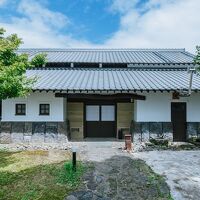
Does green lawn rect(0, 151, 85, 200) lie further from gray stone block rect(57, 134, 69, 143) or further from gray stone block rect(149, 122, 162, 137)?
gray stone block rect(149, 122, 162, 137)

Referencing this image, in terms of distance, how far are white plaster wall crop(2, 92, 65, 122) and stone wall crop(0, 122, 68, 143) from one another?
0.29m

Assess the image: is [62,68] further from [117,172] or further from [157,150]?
[117,172]

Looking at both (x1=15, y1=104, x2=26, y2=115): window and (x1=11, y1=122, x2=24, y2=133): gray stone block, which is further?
(x1=15, y1=104, x2=26, y2=115): window

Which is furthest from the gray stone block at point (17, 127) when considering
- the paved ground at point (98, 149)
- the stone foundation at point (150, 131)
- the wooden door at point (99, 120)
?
the stone foundation at point (150, 131)

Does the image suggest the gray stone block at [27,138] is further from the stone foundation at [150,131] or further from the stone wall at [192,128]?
the stone wall at [192,128]

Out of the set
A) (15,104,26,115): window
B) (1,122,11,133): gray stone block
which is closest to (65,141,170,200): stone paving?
(15,104,26,115): window

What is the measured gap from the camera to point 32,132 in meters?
16.8

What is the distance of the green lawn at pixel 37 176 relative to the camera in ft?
28.5

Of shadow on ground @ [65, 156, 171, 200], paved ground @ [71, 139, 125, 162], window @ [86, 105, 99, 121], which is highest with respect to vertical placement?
window @ [86, 105, 99, 121]

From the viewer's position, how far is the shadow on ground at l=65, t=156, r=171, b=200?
337 inches

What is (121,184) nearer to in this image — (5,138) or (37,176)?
(37,176)

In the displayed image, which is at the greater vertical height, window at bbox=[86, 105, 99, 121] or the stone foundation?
A: window at bbox=[86, 105, 99, 121]

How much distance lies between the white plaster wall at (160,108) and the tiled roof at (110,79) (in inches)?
29.3

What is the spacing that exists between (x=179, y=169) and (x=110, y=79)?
8632 millimetres
